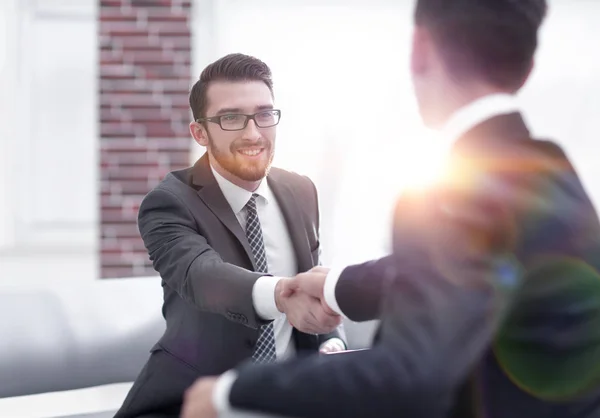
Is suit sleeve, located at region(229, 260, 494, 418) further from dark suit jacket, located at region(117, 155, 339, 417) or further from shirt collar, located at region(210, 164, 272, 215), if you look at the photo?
shirt collar, located at region(210, 164, 272, 215)

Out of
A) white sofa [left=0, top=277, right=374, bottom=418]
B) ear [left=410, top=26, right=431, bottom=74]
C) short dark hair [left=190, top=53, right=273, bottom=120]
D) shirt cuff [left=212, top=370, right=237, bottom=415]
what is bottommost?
white sofa [left=0, top=277, right=374, bottom=418]

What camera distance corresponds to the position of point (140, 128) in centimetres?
446

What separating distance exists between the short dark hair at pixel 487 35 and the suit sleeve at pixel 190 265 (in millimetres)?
917

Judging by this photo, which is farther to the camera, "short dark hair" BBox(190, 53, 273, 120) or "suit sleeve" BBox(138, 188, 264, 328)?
"short dark hair" BBox(190, 53, 273, 120)

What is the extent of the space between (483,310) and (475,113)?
32cm

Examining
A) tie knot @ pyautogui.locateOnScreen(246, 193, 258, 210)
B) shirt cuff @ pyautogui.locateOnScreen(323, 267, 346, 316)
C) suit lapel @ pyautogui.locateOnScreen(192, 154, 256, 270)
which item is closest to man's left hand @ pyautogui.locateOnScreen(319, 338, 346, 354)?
suit lapel @ pyautogui.locateOnScreen(192, 154, 256, 270)

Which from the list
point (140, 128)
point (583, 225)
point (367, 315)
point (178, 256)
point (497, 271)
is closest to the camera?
point (497, 271)

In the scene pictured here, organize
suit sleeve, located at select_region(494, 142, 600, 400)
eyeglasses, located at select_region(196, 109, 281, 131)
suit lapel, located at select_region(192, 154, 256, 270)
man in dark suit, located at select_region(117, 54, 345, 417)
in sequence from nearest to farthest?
suit sleeve, located at select_region(494, 142, 600, 400) → man in dark suit, located at select_region(117, 54, 345, 417) → suit lapel, located at select_region(192, 154, 256, 270) → eyeglasses, located at select_region(196, 109, 281, 131)

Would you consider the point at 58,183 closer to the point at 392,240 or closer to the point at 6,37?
the point at 6,37

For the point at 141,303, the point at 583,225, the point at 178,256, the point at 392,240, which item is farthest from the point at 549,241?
the point at 141,303

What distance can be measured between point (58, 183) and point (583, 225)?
163 inches

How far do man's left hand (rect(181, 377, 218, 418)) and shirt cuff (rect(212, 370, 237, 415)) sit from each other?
0.4 inches

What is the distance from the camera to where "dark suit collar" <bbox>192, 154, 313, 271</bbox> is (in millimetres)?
2135

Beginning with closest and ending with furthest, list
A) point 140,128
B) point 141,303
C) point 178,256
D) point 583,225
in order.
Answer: point 583,225 → point 178,256 → point 141,303 → point 140,128
